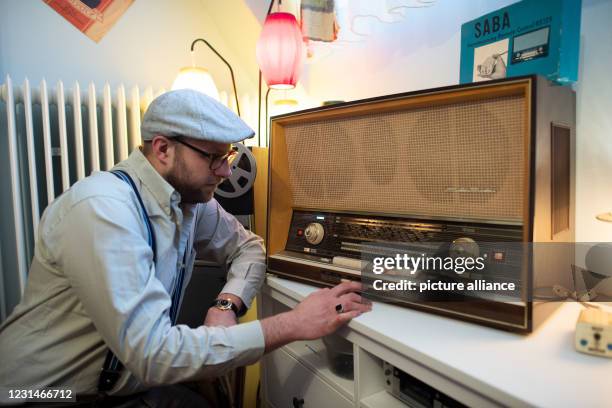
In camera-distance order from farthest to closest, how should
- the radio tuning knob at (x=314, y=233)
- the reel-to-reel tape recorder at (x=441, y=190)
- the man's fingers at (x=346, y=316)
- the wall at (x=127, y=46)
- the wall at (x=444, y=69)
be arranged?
the wall at (x=127, y=46), the radio tuning knob at (x=314, y=233), the wall at (x=444, y=69), the man's fingers at (x=346, y=316), the reel-to-reel tape recorder at (x=441, y=190)

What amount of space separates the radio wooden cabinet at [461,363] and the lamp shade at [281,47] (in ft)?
3.06

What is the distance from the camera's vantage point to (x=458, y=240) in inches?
31.2

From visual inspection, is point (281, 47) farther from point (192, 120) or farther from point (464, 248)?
point (464, 248)

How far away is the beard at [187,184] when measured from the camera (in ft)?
3.04

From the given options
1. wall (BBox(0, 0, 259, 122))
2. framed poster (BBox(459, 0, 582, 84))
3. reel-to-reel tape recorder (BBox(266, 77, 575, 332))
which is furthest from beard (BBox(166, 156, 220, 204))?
wall (BBox(0, 0, 259, 122))

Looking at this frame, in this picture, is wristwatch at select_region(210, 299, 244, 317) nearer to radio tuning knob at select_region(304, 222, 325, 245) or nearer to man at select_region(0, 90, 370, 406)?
man at select_region(0, 90, 370, 406)

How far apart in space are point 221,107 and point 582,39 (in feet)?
2.73

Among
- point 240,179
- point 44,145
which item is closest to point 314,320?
point 240,179

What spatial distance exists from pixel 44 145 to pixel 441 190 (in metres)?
1.67

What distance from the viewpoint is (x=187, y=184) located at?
0.95 metres

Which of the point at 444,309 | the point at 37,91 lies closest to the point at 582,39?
the point at 444,309

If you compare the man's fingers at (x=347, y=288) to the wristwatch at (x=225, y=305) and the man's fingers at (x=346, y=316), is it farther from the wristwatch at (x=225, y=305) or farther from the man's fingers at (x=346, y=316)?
the wristwatch at (x=225, y=305)

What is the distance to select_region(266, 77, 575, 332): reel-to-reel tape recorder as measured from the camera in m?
0.70

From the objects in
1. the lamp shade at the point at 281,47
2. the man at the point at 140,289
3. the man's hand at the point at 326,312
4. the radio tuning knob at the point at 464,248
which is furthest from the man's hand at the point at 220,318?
the lamp shade at the point at 281,47
